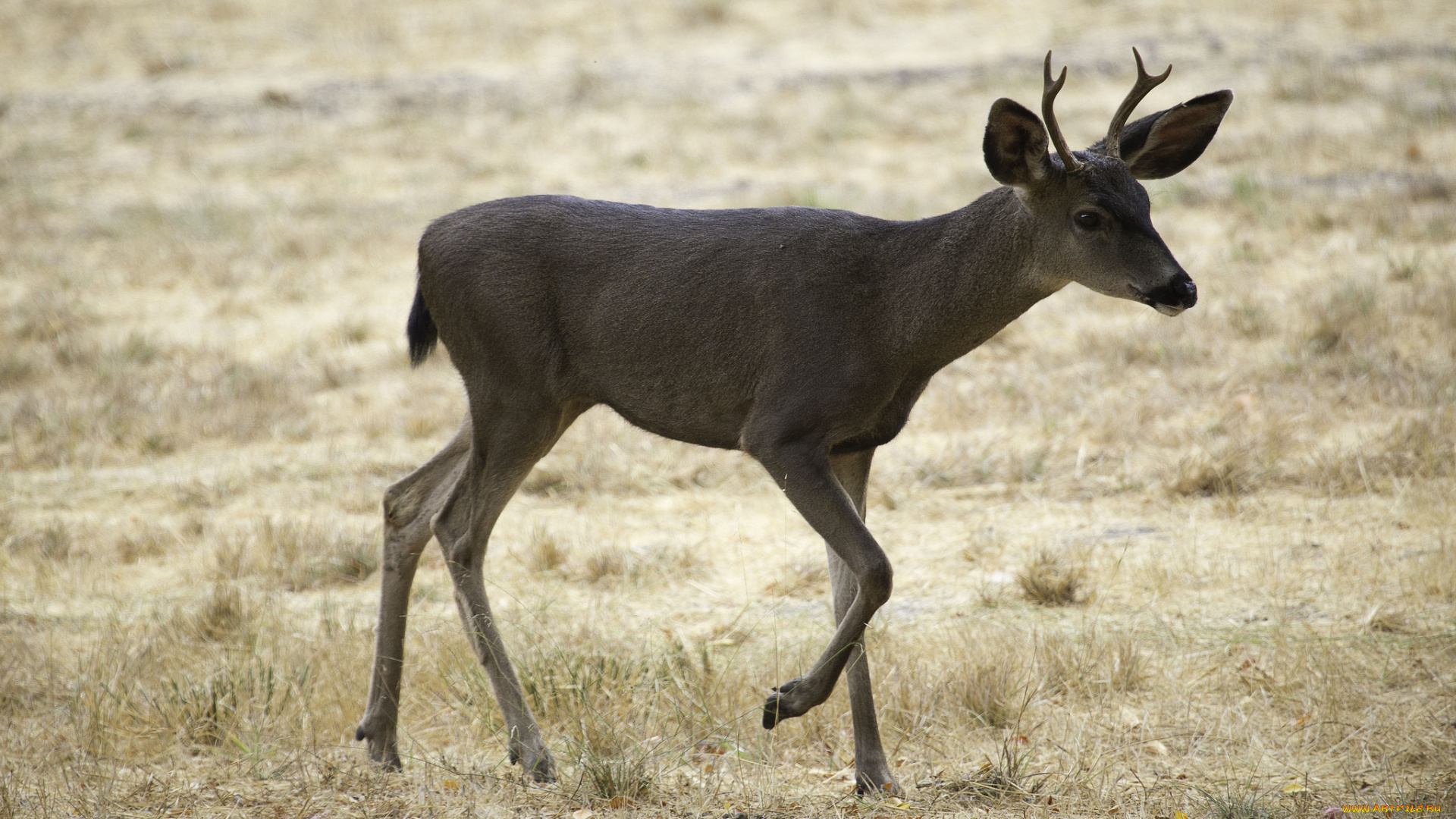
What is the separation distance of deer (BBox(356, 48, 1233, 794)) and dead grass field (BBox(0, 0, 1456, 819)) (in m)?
0.51

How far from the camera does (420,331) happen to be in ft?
17.4

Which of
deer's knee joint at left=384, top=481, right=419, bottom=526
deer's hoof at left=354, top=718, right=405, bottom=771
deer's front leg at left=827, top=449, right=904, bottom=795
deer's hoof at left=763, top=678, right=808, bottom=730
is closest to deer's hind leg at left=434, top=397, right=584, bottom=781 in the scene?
deer's knee joint at left=384, top=481, right=419, bottom=526

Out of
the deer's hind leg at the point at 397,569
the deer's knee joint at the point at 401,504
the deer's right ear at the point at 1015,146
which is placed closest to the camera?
the deer's right ear at the point at 1015,146

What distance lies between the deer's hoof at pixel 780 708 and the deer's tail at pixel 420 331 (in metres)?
2.12

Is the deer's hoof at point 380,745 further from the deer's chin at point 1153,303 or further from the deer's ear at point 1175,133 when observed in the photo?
the deer's ear at point 1175,133

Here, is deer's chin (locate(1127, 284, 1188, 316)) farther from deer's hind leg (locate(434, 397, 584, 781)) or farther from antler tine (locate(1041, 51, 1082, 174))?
deer's hind leg (locate(434, 397, 584, 781))

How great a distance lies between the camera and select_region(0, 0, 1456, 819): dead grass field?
15.4 feet

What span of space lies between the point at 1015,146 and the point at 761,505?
4011 millimetres

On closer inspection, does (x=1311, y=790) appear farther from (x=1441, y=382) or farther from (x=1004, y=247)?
(x=1441, y=382)

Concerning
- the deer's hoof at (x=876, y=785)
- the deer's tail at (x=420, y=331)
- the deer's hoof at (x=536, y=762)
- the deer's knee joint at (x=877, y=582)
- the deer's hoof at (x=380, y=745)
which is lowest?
the deer's hoof at (x=380, y=745)

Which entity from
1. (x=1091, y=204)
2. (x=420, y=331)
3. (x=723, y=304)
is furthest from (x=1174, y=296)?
(x=420, y=331)

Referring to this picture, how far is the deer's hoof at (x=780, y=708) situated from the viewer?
13.7 ft

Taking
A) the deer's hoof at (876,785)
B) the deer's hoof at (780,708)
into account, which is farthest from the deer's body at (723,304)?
the deer's hoof at (876,785)

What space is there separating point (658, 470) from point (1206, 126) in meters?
4.64
